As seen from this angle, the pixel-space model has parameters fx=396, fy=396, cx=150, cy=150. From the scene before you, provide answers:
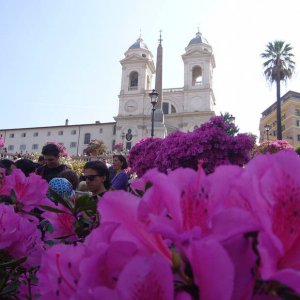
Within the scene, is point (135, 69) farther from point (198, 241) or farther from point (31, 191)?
point (198, 241)

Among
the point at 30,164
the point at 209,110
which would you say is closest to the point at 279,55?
the point at 209,110

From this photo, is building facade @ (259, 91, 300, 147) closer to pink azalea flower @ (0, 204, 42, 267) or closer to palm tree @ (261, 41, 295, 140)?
palm tree @ (261, 41, 295, 140)

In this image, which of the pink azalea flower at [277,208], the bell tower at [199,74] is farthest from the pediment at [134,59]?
the pink azalea flower at [277,208]

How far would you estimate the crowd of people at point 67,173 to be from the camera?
270cm

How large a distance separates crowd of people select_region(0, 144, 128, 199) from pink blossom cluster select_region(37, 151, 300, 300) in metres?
0.71

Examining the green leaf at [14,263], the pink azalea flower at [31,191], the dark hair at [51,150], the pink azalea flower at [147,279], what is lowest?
the green leaf at [14,263]

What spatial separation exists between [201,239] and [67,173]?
4111 millimetres

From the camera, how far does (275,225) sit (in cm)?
63

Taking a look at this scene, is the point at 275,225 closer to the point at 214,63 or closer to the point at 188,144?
the point at 188,144

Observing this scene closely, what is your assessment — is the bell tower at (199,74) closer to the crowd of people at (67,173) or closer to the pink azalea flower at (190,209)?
the crowd of people at (67,173)

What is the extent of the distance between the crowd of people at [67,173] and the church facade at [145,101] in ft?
190

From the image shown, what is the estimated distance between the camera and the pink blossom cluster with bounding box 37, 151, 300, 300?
57 cm

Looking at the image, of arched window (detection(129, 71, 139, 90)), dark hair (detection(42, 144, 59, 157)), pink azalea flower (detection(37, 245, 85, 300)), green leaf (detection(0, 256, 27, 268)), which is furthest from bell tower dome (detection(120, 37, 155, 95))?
pink azalea flower (detection(37, 245, 85, 300))

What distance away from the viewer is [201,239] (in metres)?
0.59
